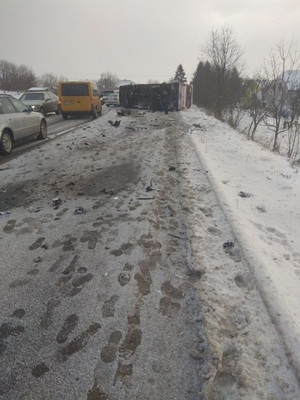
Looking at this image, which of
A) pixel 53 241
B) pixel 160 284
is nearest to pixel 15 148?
pixel 53 241

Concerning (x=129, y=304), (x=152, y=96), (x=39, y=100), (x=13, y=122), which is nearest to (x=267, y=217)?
(x=129, y=304)

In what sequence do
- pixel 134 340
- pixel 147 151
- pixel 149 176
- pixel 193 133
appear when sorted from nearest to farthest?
pixel 134 340, pixel 149 176, pixel 147 151, pixel 193 133

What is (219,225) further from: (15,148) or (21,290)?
(15,148)

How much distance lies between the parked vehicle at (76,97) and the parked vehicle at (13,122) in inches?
248

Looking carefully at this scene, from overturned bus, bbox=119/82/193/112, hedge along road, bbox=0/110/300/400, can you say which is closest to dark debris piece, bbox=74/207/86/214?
hedge along road, bbox=0/110/300/400

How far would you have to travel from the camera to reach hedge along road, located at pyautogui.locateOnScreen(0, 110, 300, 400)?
213cm

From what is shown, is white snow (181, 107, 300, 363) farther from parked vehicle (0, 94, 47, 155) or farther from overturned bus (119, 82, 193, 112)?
overturned bus (119, 82, 193, 112)

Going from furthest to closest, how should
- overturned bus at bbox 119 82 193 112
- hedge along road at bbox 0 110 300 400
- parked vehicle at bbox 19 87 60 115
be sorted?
1. overturned bus at bbox 119 82 193 112
2. parked vehicle at bbox 19 87 60 115
3. hedge along road at bbox 0 110 300 400

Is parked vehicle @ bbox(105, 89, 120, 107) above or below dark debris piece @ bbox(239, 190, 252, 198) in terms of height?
above

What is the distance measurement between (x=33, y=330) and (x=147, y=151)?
286 inches

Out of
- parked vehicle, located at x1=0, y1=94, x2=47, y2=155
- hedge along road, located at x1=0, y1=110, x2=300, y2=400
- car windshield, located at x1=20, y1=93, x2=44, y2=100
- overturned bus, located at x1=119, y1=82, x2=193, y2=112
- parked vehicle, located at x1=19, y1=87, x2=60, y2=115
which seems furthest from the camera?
overturned bus, located at x1=119, y1=82, x2=193, y2=112

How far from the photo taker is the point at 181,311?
2.81 meters

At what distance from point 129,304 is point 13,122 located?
7.93m

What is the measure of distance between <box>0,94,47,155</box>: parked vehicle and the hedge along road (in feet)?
12.4
